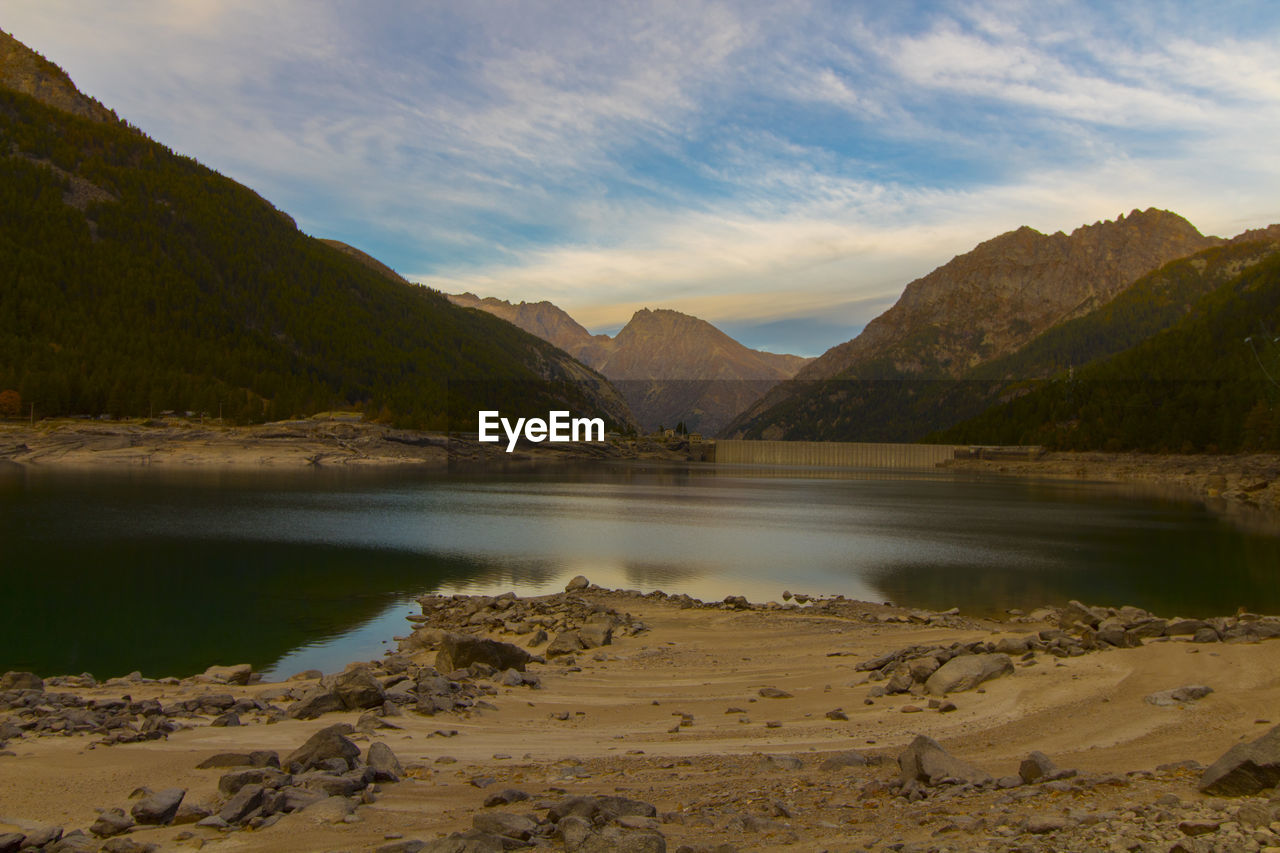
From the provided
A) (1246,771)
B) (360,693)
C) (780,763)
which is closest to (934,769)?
(780,763)

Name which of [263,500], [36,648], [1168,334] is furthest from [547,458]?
[36,648]

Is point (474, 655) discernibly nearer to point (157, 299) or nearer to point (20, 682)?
point (20, 682)

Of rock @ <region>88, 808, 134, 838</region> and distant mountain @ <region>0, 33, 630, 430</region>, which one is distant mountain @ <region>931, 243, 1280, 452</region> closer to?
rock @ <region>88, 808, 134, 838</region>

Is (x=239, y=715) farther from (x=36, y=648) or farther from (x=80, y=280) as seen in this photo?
(x=80, y=280)

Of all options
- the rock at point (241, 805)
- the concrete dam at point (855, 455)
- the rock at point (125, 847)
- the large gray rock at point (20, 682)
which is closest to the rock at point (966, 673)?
the rock at point (241, 805)

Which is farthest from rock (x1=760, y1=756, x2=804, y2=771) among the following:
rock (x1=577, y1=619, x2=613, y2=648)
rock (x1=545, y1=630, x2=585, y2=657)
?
rock (x1=577, y1=619, x2=613, y2=648)

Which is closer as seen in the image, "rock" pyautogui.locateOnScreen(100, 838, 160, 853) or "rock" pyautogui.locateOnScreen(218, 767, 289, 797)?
"rock" pyautogui.locateOnScreen(100, 838, 160, 853)
